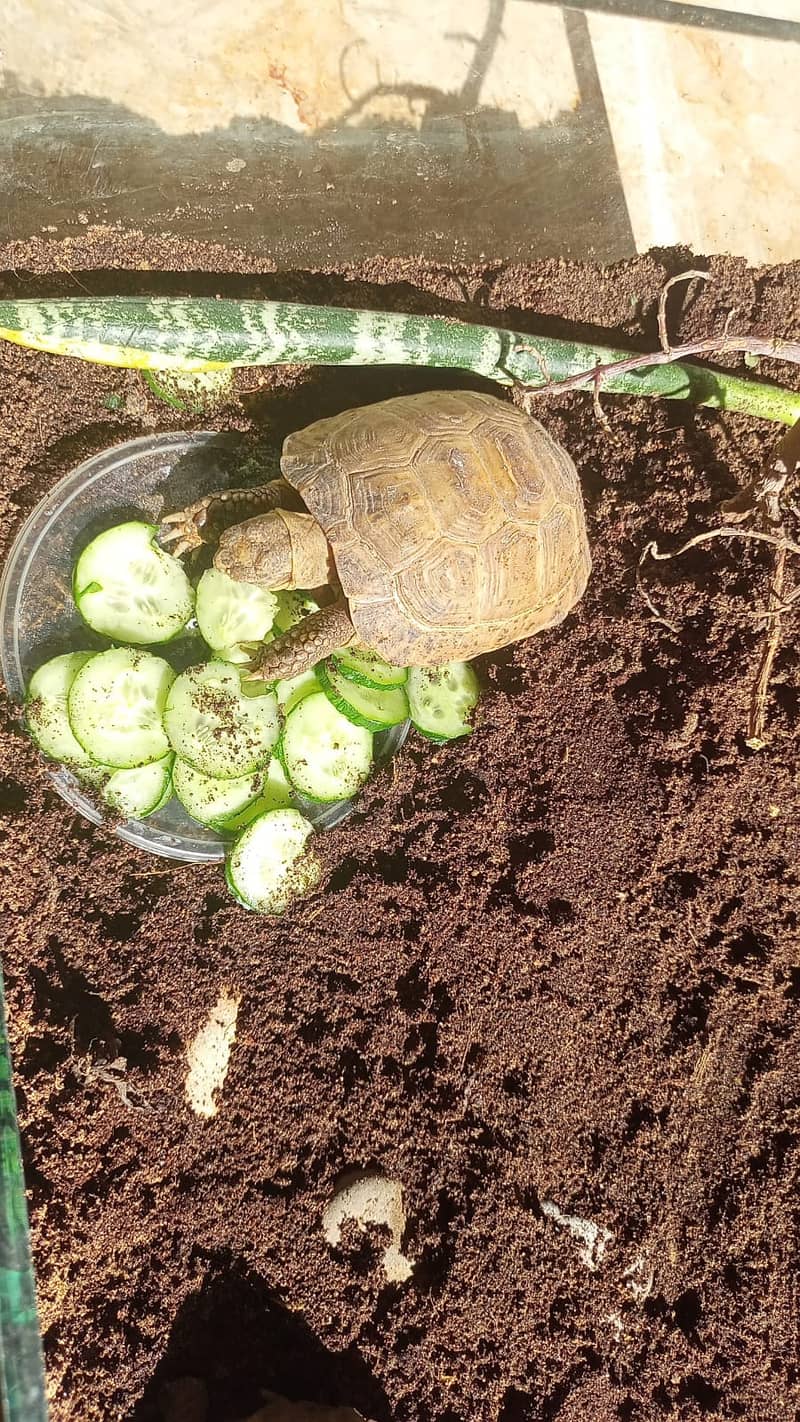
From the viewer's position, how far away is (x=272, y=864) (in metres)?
1.97

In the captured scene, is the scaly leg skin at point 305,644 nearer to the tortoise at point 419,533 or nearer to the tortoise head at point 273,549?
the tortoise at point 419,533

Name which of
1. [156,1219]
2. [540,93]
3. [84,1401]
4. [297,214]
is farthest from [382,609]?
[84,1401]

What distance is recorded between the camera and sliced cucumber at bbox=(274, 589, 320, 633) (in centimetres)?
208

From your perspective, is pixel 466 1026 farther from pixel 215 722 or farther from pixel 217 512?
pixel 217 512

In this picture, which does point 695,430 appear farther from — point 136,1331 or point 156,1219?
point 136,1331

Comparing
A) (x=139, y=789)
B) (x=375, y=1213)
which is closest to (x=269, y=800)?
(x=139, y=789)

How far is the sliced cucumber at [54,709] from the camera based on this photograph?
1909 mm

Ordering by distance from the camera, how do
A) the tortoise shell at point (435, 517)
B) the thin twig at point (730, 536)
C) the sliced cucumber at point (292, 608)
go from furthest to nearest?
the sliced cucumber at point (292, 608), the thin twig at point (730, 536), the tortoise shell at point (435, 517)

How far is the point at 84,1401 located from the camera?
1.73m

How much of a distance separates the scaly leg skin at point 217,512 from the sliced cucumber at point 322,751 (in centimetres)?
49

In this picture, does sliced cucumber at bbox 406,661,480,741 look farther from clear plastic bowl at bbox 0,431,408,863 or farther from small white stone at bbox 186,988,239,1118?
small white stone at bbox 186,988,239,1118

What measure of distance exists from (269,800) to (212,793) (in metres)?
0.22

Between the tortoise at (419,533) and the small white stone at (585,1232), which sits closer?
the tortoise at (419,533)

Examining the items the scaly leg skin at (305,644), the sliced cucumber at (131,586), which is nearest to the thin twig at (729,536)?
the scaly leg skin at (305,644)
